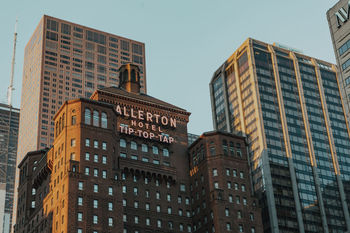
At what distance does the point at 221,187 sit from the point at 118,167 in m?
25.3

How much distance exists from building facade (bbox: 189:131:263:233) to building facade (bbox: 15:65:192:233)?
11.8 feet

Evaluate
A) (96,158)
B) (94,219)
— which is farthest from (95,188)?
(96,158)

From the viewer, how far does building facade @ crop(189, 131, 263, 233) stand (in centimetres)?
14238

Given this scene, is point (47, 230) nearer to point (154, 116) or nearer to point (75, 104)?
point (75, 104)

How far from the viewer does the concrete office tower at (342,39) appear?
100656 mm

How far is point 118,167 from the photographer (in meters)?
144

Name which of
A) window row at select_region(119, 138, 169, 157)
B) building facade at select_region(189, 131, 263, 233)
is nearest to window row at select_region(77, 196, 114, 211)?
window row at select_region(119, 138, 169, 157)

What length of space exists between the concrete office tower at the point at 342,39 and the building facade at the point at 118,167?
5520 cm

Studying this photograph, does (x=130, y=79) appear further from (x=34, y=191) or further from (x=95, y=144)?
(x=34, y=191)

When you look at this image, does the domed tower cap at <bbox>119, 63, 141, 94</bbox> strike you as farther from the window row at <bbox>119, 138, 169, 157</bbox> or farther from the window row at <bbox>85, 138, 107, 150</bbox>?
the window row at <bbox>85, 138, 107, 150</bbox>

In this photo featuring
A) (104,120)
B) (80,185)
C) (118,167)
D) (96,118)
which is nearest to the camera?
(80,185)

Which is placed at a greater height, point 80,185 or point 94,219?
point 80,185

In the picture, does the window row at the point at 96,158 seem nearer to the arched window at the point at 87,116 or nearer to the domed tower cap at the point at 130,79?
the arched window at the point at 87,116

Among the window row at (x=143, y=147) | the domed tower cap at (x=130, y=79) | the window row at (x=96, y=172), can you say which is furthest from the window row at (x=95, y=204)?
the domed tower cap at (x=130, y=79)
